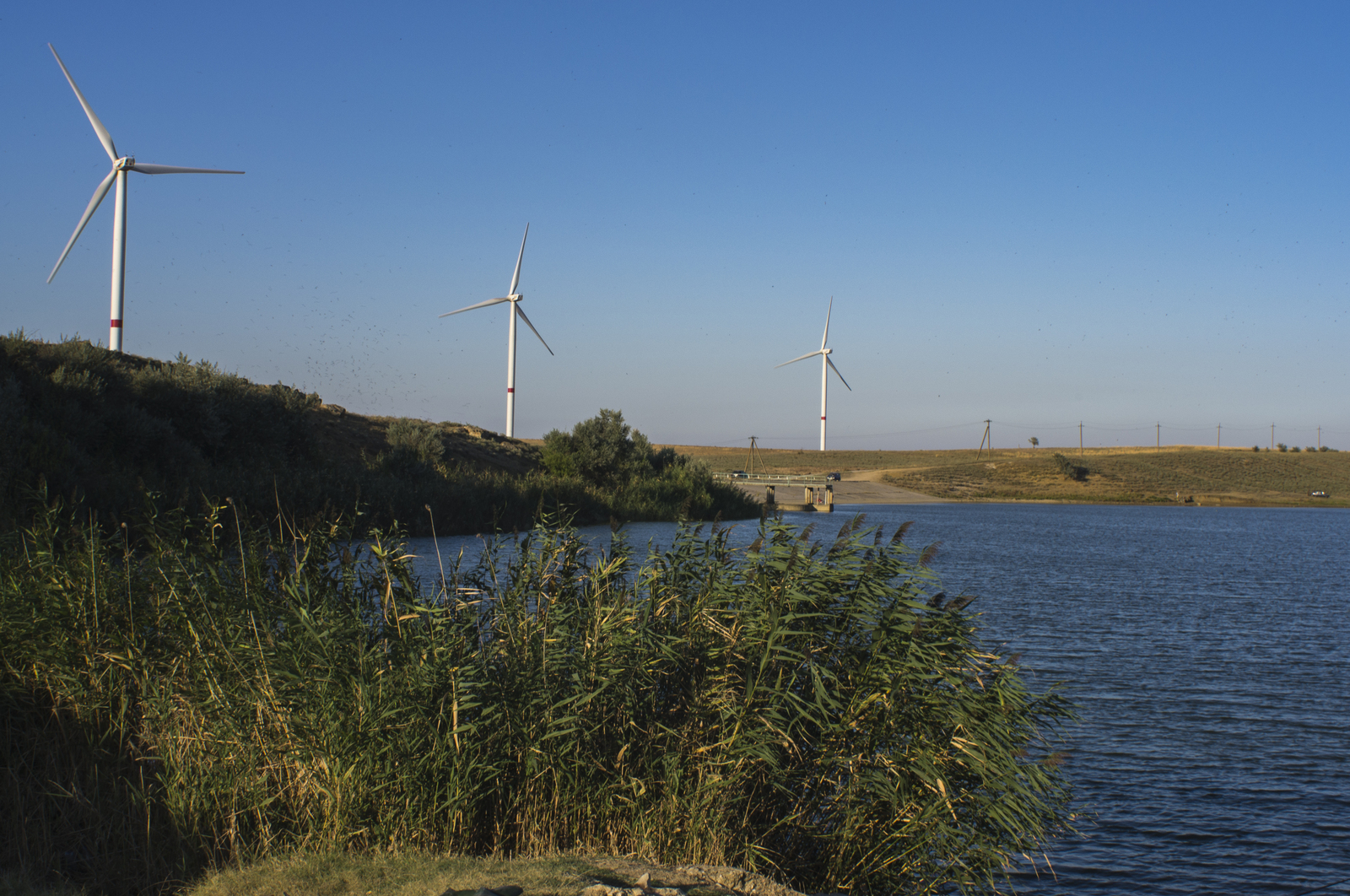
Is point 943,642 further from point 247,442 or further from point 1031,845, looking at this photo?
point 247,442

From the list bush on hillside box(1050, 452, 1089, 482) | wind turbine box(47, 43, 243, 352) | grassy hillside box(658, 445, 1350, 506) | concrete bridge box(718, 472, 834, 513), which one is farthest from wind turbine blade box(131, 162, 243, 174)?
bush on hillside box(1050, 452, 1089, 482)

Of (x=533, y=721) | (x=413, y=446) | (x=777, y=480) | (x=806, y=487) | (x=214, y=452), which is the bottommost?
(x=533, y=721)

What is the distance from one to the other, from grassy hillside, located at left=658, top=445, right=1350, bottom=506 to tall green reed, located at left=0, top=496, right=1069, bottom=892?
8627 centimetres

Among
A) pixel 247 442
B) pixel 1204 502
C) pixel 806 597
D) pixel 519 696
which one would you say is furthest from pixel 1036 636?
pixel 1204 502

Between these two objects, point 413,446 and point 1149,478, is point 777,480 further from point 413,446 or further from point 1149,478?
point 1149,478

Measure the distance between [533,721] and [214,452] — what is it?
79.8ft

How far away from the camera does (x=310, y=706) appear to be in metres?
6.53

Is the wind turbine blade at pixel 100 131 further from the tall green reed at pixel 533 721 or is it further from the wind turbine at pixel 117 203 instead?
the tall green reed at pixel 533 721

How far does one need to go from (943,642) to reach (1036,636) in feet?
40.8

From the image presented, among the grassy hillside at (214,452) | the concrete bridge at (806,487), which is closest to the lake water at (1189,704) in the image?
the grassy hillside at (214,452)

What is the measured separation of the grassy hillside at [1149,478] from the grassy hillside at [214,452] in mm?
57894

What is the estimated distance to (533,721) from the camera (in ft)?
21.7

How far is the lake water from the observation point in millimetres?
8484

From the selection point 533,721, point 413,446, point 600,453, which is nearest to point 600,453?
point 600,453
